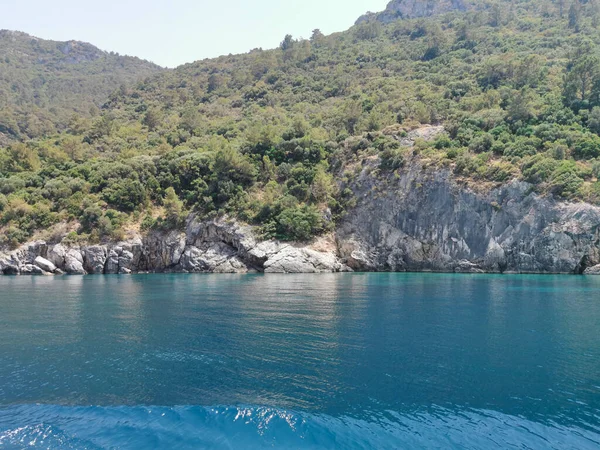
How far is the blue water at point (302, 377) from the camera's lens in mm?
9211

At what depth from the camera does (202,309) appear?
2548 cm

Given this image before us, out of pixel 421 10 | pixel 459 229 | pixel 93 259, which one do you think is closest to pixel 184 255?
pixel 93 259

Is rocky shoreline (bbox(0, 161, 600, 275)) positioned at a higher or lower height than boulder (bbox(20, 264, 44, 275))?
higher

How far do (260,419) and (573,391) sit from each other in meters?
9.07

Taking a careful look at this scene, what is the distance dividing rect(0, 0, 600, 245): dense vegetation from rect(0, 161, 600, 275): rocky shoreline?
8.48 feet

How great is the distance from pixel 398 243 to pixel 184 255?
33.4 metres

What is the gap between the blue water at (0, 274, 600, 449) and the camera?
30.2 ft

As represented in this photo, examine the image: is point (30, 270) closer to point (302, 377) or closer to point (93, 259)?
point (93, 259)

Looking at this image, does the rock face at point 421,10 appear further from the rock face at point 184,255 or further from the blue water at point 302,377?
the blue water at point 302,377

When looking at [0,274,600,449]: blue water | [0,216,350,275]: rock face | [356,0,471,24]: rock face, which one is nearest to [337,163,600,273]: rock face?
[0,216,350,275]: rock face

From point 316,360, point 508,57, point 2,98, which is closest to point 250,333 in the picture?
point 316,360

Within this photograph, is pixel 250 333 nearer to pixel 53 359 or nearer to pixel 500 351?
pixel 53 359

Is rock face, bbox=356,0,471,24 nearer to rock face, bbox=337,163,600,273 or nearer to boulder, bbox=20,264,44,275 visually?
rock face, bbox=337,163,600,273

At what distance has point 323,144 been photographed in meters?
76.8
